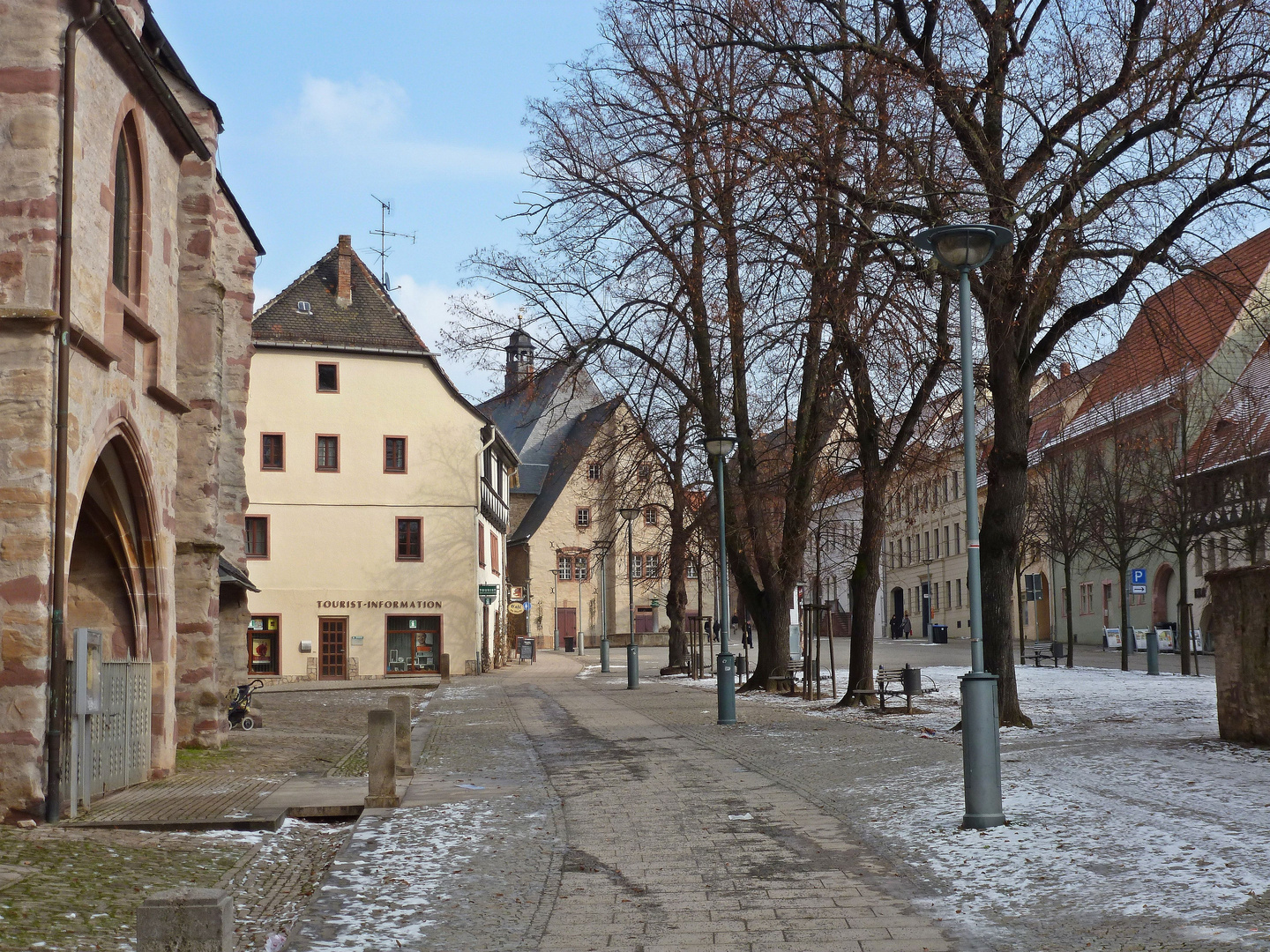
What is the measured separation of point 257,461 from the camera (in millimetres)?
45375

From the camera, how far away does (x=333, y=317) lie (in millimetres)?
46531

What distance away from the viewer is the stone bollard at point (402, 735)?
14516mm

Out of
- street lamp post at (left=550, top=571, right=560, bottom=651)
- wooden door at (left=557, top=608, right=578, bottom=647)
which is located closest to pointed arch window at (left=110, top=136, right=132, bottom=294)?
street lamp post at (left=550, top=571, right=560, bottom=651)

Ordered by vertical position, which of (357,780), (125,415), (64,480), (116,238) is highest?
(116,238)

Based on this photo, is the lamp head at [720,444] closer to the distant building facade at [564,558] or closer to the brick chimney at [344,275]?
the brick chimney at [344,275]

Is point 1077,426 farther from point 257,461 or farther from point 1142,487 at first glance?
point 257,461

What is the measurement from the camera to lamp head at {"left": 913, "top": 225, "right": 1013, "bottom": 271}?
10.9m

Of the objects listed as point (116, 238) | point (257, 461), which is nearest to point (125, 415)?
point (116, 238)

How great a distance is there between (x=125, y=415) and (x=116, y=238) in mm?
1990

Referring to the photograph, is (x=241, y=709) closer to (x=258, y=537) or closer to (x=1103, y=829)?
(x=1103, y=829)

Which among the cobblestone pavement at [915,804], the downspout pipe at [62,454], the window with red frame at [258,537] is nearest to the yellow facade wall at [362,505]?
the window with red frame at [258,537]

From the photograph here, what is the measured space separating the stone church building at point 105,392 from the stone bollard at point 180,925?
714cm

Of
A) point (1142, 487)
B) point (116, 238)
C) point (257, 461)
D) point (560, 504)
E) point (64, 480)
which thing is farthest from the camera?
point (560, 504)

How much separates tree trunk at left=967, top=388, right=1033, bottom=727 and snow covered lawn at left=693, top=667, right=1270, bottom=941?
48.7 inches
